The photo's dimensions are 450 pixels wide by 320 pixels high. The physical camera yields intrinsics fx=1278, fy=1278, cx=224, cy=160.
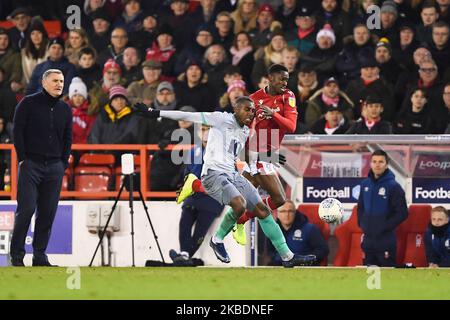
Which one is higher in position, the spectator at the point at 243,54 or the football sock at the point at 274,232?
the spectator at the point at 243,54

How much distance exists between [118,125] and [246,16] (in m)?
3.47

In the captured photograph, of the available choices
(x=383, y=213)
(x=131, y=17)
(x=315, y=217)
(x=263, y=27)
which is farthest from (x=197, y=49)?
(x=383, y=213)

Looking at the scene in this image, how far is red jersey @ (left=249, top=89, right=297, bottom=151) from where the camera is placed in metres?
15.2

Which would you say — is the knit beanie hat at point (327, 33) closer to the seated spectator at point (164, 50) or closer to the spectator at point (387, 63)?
the spectator at point (387, 63)

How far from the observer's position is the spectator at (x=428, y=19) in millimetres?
19766

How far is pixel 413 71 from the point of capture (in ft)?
63.5

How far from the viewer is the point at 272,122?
15281mm

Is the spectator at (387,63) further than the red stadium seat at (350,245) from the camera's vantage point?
Yes

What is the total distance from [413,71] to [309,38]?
1.95m

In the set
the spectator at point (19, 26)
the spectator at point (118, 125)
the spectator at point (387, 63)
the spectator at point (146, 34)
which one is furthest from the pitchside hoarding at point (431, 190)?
the spectator at point (19, 26)

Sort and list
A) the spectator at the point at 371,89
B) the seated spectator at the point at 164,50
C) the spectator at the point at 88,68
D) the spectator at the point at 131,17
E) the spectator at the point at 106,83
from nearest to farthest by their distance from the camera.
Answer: the spectator at the point at 371,89 → the spectator at the point at 106,83 → the spectator at the point at 88,68 → the seated spectator at the point at 164,50 → the spectator at the point at 131,17

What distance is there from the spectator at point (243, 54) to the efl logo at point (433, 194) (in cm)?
391
